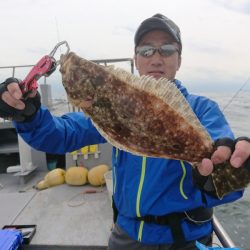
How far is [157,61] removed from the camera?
109 inches

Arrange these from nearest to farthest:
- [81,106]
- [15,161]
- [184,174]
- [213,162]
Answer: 1. [213,162]
2. [81,106]
3. [184,174]
4. [15,161]

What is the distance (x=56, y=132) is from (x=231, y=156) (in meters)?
1.63

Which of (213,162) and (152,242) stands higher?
(213,162)

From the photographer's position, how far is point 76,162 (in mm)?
7195

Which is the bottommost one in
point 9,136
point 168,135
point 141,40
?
point 9,136

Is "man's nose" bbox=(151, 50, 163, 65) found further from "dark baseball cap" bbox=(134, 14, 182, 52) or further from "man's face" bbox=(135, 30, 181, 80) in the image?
"dark baseball cap" bbox=(134, 14, 182, 52)

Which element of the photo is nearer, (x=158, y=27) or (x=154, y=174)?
(x=154, y=174)

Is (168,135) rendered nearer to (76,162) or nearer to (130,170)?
(130,170)

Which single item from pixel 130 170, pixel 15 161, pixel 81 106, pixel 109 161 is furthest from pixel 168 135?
pixel 15 161

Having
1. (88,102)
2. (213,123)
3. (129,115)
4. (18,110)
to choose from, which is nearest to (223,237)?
(213,123)

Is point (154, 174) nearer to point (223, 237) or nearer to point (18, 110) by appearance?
point (18, 110)

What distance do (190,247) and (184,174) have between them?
0.68 m

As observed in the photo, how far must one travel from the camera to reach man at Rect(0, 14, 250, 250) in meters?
2.61

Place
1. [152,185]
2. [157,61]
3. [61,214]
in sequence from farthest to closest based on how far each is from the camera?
1. [61,214]
2. [157,61]
3. [152,185]
